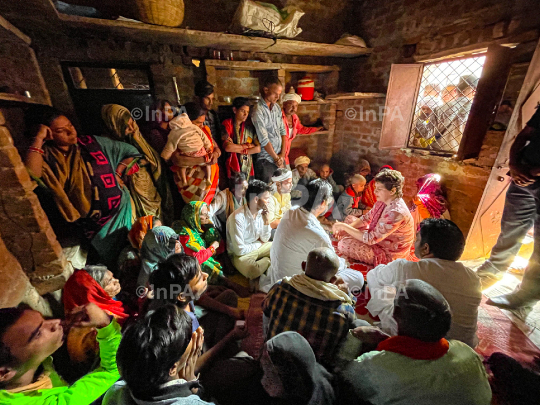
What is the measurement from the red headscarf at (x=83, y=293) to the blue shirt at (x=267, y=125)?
2.98 metres

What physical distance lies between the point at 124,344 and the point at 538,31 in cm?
490

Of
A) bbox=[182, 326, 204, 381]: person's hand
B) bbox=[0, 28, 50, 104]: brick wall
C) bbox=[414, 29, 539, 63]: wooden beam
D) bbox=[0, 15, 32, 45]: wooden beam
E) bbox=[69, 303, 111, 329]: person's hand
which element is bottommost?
bbox=[69, 303, 111, 329]: person's hand

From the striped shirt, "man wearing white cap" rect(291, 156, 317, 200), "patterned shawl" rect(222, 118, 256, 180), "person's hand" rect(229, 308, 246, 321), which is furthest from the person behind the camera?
"man wearing white cap" rect(291, 156, 317, 200)

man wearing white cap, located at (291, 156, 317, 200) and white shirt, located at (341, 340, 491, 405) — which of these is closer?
white shirt, located at (341, 340, 491, 405)

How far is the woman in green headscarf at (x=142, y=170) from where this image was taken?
284cm

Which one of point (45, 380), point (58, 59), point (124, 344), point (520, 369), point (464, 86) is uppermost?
point (58, 59)

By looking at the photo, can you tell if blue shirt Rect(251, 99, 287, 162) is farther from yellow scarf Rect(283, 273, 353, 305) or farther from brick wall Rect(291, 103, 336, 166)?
yellow scarf Rect(283, 273, 353, 305)

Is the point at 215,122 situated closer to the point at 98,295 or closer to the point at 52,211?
the point at 52,211

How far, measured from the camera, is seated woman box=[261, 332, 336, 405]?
1141mm

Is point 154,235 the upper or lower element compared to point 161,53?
lower

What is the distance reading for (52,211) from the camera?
2328 mm

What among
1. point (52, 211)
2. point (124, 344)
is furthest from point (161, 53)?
point (124, 344)

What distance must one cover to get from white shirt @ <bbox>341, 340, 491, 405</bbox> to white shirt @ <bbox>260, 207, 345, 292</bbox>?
1181mm

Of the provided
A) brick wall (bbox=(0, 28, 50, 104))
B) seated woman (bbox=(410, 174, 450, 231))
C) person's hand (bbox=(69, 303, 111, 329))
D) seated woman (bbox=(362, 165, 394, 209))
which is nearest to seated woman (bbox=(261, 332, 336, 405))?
person's hand (bbox=(69, 303, 111, 329))
